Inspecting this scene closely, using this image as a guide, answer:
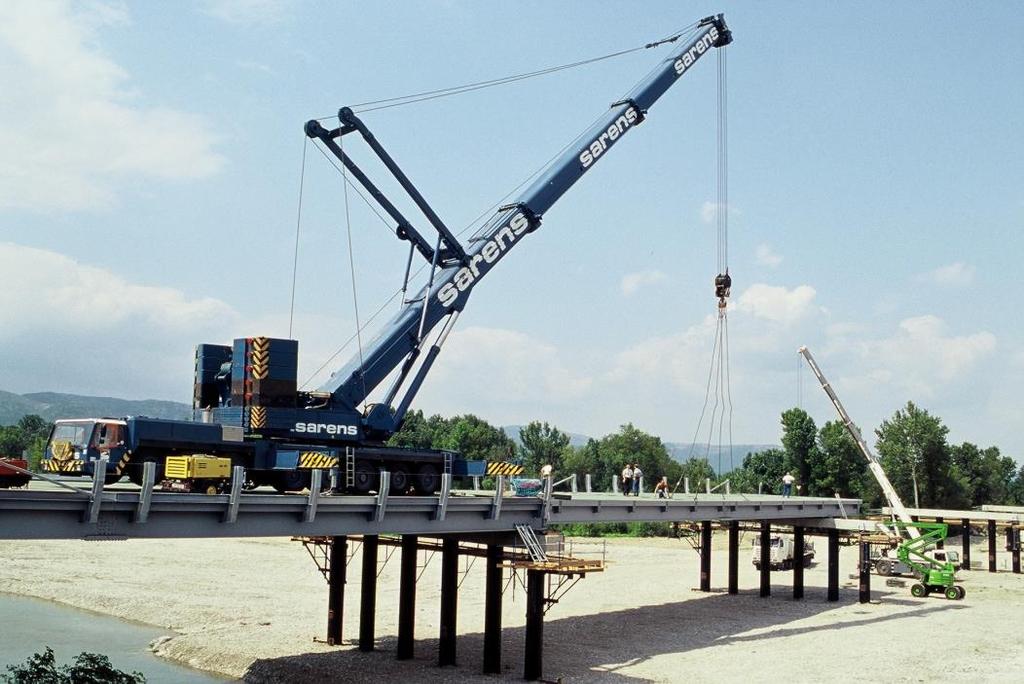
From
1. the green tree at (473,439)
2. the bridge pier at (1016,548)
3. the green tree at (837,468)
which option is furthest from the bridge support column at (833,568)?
the green tree at (473,439)

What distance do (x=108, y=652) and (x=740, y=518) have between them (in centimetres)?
2538

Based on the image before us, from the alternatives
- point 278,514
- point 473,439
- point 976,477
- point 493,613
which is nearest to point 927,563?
point 493,613

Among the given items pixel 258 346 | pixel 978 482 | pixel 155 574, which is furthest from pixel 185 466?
pixel 978 482

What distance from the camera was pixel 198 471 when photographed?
24969 millimetres

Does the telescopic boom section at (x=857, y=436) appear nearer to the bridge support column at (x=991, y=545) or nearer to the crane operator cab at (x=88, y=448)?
the bridge support column at (x=991, y=545)

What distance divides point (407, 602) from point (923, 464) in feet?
253

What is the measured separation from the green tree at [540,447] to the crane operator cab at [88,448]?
11444 cm

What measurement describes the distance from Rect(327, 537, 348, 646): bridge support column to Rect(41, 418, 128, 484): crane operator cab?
1046 cm

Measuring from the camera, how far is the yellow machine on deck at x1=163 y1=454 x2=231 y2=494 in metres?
25.0

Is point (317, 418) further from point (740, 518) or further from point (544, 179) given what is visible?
point (740, 518)

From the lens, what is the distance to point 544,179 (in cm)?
3856

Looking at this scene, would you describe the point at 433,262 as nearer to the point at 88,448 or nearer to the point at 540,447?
the point at 88,448

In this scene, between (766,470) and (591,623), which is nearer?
(591,623)

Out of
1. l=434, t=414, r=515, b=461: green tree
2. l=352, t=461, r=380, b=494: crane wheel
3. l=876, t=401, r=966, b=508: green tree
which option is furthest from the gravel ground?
l=434, t=414, r=515, b=461: green tree
